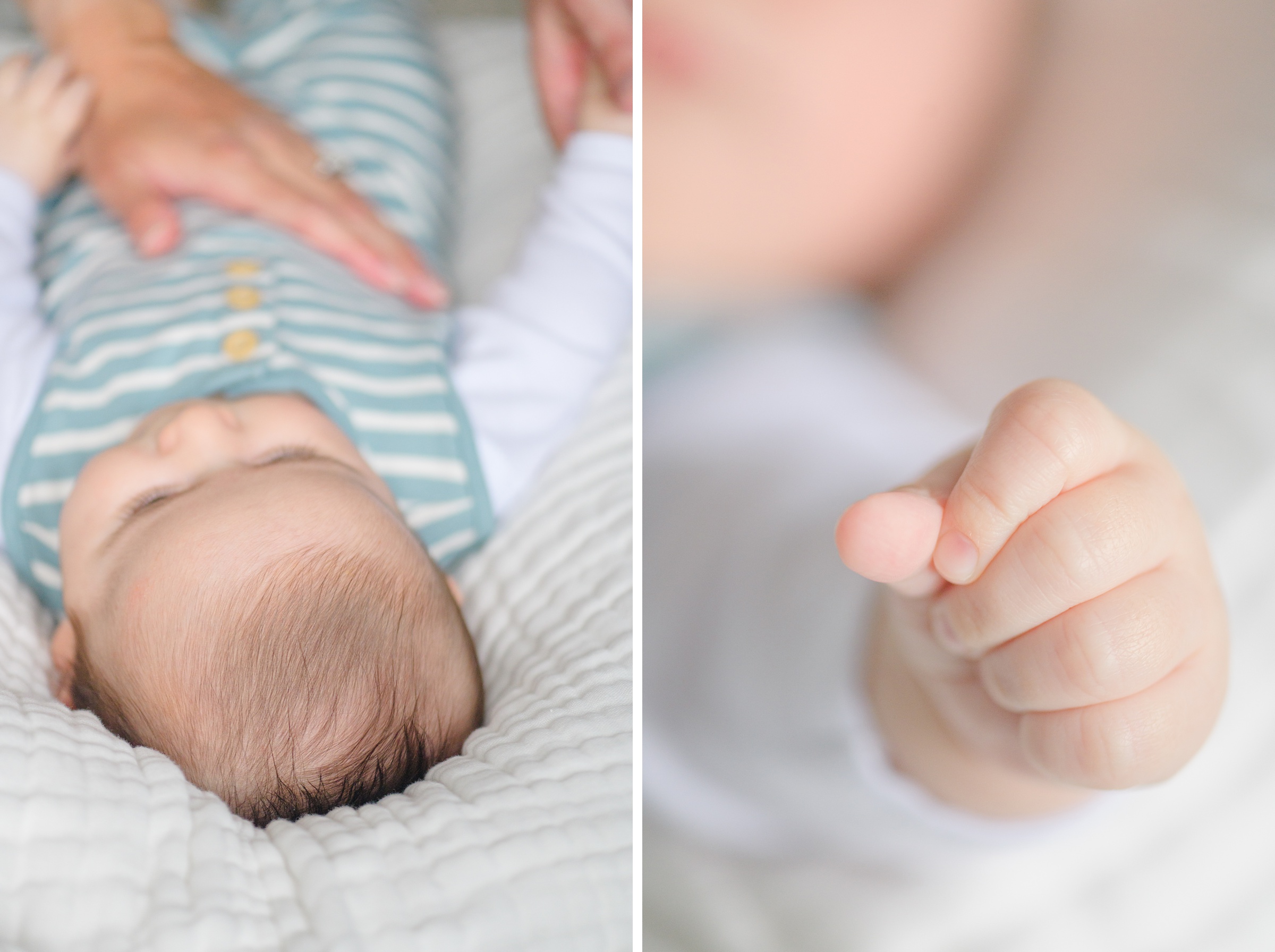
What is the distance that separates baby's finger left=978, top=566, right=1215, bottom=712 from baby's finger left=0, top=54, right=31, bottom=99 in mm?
633

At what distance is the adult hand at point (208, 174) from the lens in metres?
0.56

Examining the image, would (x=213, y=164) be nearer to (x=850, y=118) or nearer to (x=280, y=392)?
(x=280, y=392)

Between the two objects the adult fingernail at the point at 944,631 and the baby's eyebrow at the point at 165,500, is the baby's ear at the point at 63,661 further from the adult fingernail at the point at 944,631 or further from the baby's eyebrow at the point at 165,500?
the adult fingernail at the point at 944,631

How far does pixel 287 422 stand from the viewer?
441mm

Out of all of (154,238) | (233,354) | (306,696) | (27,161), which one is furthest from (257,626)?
(27,161)

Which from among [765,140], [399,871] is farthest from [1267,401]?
[399,871]

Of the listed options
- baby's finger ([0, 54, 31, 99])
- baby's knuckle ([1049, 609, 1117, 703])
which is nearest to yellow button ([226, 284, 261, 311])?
baby's finger ([0, 54, 31, 99])

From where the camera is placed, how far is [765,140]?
0.35m

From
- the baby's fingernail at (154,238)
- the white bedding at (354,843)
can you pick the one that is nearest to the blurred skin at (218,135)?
the baby's fingernail at (154,238)

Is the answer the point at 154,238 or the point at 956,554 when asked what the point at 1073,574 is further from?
the point at 154,238

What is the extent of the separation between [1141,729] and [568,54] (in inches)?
20.5

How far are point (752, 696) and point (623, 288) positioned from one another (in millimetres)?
269

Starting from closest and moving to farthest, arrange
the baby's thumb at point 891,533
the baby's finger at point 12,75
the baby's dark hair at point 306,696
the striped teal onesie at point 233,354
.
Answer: the baby's thumb at point 891,533 → the baby's dark hair at point 306,696 → the striped teal onesie at point 233,354 → the baby's finger at point 12,75

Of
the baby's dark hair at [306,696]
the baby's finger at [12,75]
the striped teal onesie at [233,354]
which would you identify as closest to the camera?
the baby's dark hair at [306,696]
